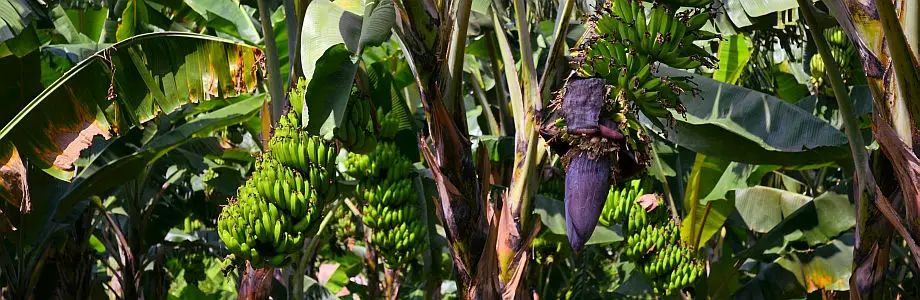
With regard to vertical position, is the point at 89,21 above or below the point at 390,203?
above

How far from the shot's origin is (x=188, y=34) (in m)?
4.14

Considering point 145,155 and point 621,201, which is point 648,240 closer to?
point 621,201

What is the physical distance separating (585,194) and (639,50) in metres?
0.42

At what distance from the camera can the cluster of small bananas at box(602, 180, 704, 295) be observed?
4.54 meters

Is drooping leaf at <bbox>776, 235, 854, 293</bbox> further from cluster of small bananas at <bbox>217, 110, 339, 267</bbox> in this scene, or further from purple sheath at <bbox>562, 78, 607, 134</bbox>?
purple sheath at <bbox>562, 78, 607, 134</bbox>

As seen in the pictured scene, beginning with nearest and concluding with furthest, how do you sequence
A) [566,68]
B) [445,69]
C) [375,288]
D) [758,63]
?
1. [445,69]
2. [566,68]
3. [758,63]
4. [375,288]

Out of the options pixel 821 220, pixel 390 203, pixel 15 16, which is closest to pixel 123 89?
pixel 15 16

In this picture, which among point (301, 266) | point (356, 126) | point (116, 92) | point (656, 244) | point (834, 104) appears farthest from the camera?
point (834, 104)

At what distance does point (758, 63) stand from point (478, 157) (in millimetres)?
2586

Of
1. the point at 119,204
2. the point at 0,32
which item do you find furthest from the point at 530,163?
the point at 119,204

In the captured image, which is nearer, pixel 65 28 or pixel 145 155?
pixel 145 155

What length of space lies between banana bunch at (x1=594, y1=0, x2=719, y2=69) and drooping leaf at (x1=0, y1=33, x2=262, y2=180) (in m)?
2.55

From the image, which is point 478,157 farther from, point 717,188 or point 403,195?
point 717,188

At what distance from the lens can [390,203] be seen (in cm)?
418
